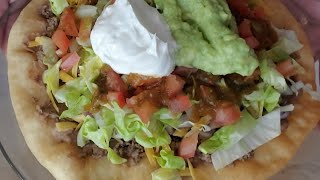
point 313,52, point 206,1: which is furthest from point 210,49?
point 313,52

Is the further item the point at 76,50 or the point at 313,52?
the point at 313,52

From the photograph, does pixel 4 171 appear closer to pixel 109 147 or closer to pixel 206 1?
pixel 109 147

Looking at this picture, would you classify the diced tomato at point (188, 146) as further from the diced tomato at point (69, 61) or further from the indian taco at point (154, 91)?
the diced tomato at point (69, 61)

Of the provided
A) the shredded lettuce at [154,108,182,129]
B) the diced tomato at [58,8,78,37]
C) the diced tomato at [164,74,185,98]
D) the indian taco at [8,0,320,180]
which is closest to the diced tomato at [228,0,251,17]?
the indian taco at [8,0,320,180]

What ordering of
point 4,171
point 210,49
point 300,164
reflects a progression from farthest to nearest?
point 4,171 → point 300,164 → point 210,49

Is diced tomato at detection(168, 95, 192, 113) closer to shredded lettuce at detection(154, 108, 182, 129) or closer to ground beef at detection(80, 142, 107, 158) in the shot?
shredded lettuce at detection(154, 108, 182, 129)

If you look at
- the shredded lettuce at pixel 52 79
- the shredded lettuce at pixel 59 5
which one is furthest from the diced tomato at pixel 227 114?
the shredded lettuce at pixel 59 5

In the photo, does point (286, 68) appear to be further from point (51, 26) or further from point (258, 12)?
point (51, 26)
